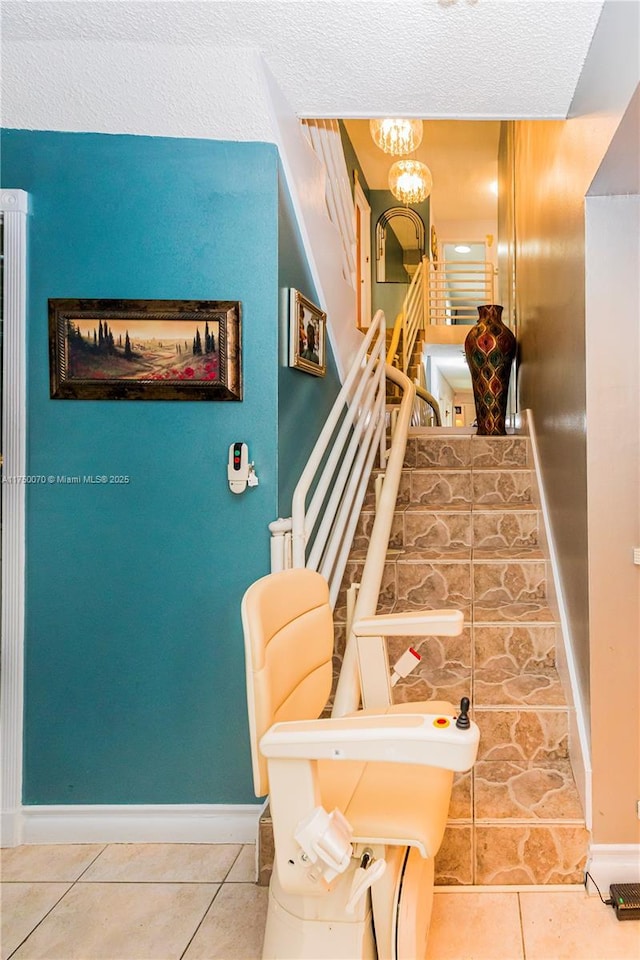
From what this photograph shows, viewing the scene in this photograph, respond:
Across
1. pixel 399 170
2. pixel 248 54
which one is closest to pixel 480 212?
pixel 399 170

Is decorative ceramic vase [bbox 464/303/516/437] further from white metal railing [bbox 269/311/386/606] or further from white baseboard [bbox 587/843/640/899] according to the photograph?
white baseboard [bbox 587/843/640/899]

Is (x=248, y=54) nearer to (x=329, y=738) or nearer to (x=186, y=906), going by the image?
(x=329, y=738)

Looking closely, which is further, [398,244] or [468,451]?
[398,244]

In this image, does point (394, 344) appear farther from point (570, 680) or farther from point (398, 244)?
point (570, 680)

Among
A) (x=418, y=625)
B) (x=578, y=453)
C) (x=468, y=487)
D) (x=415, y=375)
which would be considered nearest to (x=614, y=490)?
(x=578, y=453)

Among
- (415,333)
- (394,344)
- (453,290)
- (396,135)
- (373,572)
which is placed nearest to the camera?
(373,572)

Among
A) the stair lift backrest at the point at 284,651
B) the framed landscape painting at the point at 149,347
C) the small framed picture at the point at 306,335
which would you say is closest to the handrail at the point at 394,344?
the small framed picture at the point at 306,335

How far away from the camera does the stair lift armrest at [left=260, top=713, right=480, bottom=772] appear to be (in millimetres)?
1060

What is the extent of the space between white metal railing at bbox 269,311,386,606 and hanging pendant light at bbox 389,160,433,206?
2.74 metres

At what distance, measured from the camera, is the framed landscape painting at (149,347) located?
215cm

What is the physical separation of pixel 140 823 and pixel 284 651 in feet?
4.02

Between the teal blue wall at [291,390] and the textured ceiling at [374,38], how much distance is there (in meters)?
0.44

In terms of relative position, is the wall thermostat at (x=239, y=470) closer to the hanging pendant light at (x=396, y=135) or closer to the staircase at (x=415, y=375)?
the staircase at (x=415, y=375)

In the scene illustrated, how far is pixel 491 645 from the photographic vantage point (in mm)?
2477
